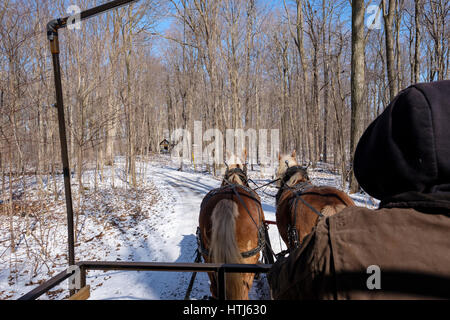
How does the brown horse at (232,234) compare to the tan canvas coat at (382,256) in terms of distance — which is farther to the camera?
the brown horse at (232,234)

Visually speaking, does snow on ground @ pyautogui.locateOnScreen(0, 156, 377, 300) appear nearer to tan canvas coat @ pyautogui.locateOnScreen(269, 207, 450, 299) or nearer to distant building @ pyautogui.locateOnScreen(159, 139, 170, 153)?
tan canvas coat @ pyautogui.locateOnScreen(269, 207, 450, 299)

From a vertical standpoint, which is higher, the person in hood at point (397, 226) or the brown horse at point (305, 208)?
the person in hood at point (397, 226)

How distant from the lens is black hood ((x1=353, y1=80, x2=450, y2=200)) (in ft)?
2.43

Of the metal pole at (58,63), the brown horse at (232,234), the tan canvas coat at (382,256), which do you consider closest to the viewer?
the tan canvas coat at (382,256)

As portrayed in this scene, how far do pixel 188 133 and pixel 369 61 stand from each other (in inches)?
921

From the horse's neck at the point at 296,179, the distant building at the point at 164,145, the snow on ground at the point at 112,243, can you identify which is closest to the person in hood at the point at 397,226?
the snow on ground at the point at 112,243

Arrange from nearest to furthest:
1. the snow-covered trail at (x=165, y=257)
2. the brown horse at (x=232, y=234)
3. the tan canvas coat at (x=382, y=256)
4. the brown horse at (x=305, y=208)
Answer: the tan canvas coat at (x=382, y=256) < the brown horse at (x=232, y=234) < the brown horse at (x=305, y=208) < the snow-covered trail at (x=165, y=257)

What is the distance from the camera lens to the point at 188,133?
94.2ft

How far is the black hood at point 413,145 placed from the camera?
74 centimetres

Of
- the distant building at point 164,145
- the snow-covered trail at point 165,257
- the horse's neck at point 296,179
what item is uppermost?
the distant building at point 164,145

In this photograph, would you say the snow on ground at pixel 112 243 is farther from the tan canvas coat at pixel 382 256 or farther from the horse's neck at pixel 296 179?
the tan canvas coat at pixel 382 256

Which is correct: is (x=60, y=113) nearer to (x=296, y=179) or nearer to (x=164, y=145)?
(x=296, y=179)

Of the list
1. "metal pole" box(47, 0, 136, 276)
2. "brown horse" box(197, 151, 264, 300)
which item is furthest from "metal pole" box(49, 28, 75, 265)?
"brown horse" box(197, 151, 264, 300)

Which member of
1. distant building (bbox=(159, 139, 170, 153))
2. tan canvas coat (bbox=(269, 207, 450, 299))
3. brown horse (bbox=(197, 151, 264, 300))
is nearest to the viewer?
tan canvas coat (bbox=(269, 207, 450, 299))
